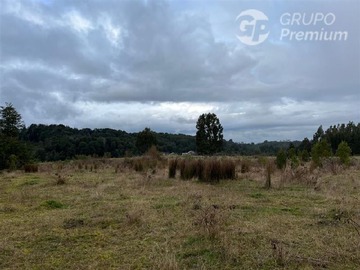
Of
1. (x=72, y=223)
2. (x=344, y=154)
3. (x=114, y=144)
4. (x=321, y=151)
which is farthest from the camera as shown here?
(x=114, y=144)

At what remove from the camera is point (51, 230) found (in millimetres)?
5621

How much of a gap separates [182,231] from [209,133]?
38718 millimetres

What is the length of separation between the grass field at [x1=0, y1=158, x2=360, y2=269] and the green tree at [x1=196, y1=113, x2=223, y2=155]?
3430 cm

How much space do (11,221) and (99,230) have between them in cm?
190

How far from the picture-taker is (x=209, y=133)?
144 ft

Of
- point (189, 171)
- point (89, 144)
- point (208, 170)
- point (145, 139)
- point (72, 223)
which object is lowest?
point (72, 223)

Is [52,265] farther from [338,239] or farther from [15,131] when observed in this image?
[15,131]

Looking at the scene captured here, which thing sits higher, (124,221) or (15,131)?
(15,131)

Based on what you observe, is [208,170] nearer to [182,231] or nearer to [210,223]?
[182,231]

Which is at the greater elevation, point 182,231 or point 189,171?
point 189,171

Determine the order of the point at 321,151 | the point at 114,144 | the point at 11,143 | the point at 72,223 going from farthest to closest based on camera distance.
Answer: the point at 114,144, the point at 11,143, the point at 321,151, the point at 72,223

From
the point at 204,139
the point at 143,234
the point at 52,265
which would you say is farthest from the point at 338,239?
the point at 204,139

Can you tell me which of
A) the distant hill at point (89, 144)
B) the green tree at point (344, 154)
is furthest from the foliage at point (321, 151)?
the distant hill at point (89, 144)

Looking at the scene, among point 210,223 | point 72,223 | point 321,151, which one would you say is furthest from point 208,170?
point 321,151
